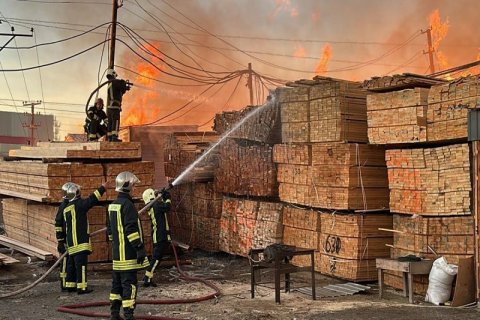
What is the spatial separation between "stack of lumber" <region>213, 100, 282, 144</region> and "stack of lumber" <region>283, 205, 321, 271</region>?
5.52ft

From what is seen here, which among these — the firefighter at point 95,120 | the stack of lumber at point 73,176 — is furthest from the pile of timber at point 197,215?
the firefighter at point 95,120

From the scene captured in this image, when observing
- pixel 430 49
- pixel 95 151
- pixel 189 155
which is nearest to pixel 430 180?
pixel 95 151

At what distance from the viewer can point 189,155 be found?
15766 millimetres

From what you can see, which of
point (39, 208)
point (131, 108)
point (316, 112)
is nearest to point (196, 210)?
point (39, 208)

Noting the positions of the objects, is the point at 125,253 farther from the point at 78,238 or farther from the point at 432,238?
the point at 432,238

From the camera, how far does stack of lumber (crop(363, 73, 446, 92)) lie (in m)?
9.88

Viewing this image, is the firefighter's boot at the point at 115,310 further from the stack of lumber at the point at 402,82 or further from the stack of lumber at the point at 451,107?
the stack of lumber at the point at 402,82

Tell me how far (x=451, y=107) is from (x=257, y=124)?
4899mm

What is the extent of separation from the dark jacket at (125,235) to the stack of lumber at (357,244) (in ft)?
14.6

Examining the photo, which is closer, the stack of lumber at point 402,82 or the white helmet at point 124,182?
the white helmet at point 124,182

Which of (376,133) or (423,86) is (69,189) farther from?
(423,86)

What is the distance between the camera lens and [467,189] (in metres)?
9.16

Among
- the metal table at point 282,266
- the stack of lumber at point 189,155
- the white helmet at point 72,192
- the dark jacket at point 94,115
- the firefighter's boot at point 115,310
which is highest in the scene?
the dark jacket at point 94,115

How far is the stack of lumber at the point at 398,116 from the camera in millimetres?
9688
